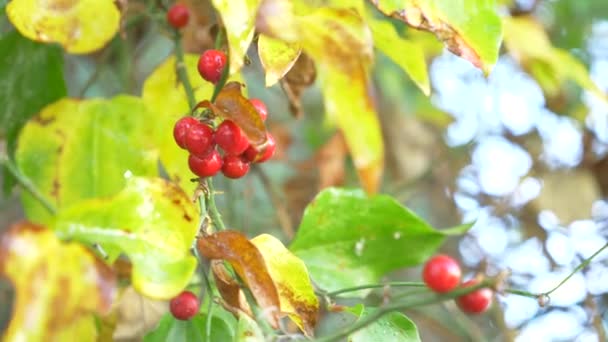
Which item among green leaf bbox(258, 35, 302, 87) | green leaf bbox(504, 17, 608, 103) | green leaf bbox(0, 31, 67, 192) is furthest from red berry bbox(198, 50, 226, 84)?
green leaf bbox(504, 17, 608, 103)

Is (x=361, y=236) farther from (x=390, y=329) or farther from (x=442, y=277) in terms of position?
(x=442, y=277)

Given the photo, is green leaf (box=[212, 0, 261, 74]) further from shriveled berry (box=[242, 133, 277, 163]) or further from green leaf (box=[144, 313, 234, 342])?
green leaf (box=[144, 313, 234, 342])

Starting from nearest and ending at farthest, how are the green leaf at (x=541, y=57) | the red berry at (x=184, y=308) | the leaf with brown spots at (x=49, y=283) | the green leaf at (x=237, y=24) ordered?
the leaf with brown spots at (x=49, y=283)
the green leaf at (x=237, y=24)
the red berry at (x=184, y=308)
the green leaf at (x=541, y=57)

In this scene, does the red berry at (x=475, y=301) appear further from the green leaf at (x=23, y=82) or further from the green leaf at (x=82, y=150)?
the green leaf at (x=23, y=82)

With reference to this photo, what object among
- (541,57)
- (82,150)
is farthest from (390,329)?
(541,57)

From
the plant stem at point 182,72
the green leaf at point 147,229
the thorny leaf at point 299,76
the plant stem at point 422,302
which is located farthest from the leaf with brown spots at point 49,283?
the thorny leaf at point 299,76

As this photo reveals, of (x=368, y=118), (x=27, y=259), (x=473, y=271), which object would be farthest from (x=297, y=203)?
(x=27, y=259)
